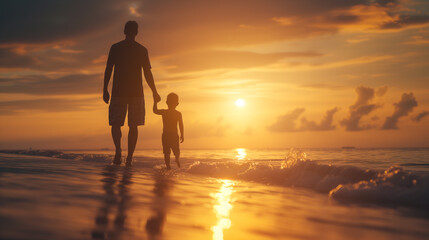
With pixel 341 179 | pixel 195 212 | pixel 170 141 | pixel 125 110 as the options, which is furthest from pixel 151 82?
pixel 195 212

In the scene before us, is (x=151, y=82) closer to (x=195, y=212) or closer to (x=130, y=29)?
(x=130, y=29)

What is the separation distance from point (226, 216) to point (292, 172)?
5.34 m

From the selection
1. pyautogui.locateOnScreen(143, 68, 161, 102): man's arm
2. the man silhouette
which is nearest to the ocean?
the man silhouette

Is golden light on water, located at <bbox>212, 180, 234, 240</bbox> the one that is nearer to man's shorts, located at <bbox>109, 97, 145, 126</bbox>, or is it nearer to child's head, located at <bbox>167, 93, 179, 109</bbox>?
man's shorts, located at <bbox>109, 97, 145, 126</bbox>

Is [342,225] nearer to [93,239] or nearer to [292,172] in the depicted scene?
[93,239]

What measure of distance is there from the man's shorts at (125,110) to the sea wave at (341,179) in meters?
2.69

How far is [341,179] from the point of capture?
7.05m

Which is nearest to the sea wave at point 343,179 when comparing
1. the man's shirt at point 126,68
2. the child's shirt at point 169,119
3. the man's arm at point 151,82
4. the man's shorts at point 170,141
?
the man's shorts at point 170,141

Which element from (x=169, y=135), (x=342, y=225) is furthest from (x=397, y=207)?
(x=169, y=135)

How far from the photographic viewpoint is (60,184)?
4270 millimetres

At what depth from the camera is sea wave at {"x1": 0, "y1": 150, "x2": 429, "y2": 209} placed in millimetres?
5426

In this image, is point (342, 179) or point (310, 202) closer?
point (310, 202)

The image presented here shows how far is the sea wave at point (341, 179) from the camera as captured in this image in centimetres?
543

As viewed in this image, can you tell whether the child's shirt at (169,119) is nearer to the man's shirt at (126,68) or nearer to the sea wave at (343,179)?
the sea wave at (343,179)
